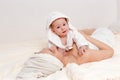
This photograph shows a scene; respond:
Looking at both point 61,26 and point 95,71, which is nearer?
point 95,71

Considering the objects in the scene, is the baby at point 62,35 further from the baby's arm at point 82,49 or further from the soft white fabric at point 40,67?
the soft white fabric at point 40,67

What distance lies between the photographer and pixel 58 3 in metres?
2.27

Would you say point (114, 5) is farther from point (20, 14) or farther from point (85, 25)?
point (20, 14)

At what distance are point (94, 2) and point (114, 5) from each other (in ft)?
0.85

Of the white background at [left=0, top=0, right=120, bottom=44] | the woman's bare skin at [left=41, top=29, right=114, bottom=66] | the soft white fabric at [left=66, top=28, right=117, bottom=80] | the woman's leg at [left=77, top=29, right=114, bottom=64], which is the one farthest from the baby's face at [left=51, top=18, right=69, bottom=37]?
the white background at [left=0, top=0, right=120, bottom=44]

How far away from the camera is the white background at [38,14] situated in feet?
6.99

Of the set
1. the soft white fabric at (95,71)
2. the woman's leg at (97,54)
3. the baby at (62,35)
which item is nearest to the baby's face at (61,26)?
the baby at (62,35)

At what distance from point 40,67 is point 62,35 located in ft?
1.23

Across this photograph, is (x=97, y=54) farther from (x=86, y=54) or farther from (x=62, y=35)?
(x=62, y=35)

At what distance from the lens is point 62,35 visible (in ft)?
5.16

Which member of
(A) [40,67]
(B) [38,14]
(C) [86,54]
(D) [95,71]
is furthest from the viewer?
(B) [38,14]

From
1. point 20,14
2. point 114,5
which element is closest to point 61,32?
point 20,14

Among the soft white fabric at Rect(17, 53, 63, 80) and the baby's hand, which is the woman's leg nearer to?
the baby's hand

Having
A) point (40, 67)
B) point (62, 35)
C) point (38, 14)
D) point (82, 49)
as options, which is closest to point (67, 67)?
point (40, 67)
